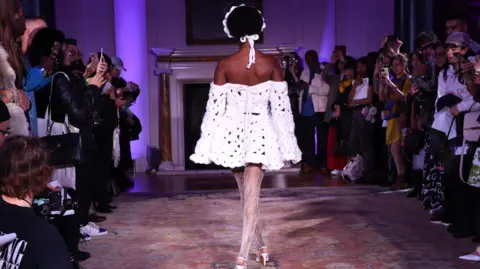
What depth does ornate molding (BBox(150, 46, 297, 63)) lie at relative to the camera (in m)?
11.2

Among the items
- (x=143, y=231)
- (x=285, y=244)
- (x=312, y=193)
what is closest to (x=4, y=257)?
(x=285, y=244)

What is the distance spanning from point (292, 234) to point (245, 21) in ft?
6.39

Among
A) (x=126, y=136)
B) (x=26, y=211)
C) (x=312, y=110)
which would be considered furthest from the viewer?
(x=312, y=110)

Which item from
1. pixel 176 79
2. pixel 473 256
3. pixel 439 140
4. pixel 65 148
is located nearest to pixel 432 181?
pixel 439 140

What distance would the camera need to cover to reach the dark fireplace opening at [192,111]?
11.5m

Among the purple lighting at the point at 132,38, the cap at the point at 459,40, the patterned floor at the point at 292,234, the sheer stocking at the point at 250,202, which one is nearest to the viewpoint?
the sheer stocking at the point at 250,202

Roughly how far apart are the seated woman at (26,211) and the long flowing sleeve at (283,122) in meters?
2.14

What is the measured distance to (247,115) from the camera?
13.7 ft

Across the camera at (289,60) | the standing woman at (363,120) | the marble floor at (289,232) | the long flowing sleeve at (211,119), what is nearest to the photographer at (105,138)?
the marble floor at (289,232)

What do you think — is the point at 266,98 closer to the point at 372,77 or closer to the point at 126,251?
the point at 126,251

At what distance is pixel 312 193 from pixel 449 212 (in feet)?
7.46

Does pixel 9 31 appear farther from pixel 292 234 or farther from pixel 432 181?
pixel 432 181

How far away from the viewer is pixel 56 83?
4.21 metres

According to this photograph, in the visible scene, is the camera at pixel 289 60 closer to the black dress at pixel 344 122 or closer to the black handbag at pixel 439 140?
the black dress at pixel 344 122
